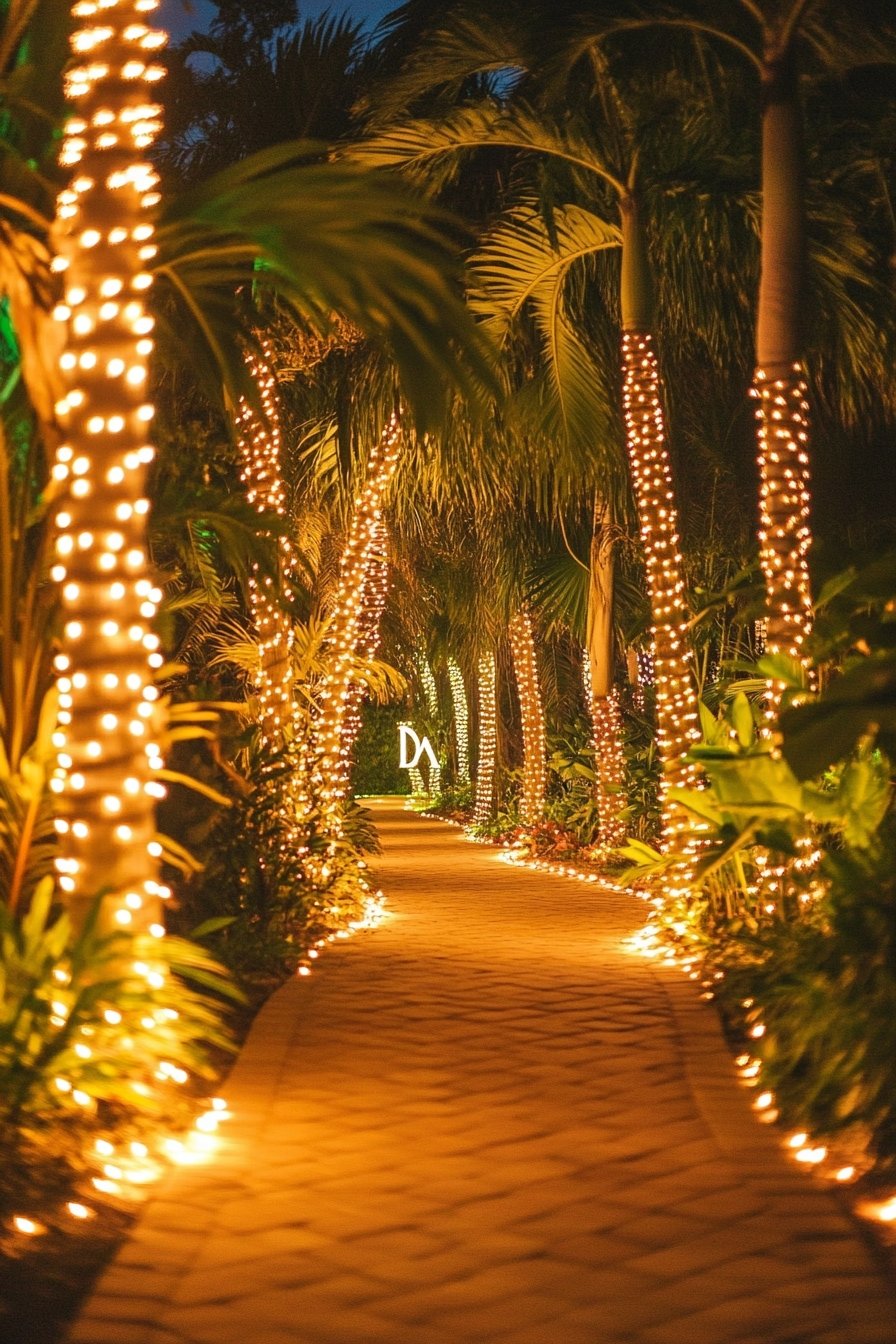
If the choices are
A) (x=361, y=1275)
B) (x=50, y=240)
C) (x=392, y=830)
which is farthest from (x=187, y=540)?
(x=392, y=830)

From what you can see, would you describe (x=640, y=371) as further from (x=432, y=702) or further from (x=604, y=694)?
(x=432, y=702)

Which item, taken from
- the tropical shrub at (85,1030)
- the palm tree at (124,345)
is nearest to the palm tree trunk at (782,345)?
the palm tree at (124,345)

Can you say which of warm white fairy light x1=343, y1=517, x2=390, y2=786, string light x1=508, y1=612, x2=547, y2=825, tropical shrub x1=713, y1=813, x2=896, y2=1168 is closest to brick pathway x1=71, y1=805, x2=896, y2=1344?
tropical shrub x1=713, y1=813, x2=896, y2=1168

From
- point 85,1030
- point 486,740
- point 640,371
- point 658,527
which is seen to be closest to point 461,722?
point 486,740

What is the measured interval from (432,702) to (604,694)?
1935 centimetres

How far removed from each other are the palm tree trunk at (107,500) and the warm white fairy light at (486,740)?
62.7ft

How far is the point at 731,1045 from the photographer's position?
7184 mm

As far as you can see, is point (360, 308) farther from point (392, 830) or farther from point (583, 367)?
point (392, 830)

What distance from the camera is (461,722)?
104 ft

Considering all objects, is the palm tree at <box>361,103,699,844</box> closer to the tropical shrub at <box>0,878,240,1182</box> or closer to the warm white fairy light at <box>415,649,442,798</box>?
the tropical shrub at <box>0,878,240,1182</box>

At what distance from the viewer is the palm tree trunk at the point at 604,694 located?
17.3 metres

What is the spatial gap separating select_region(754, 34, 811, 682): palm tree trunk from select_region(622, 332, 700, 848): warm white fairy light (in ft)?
5.94

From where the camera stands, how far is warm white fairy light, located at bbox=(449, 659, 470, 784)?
1208 inches

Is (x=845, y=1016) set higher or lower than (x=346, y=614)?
lower
